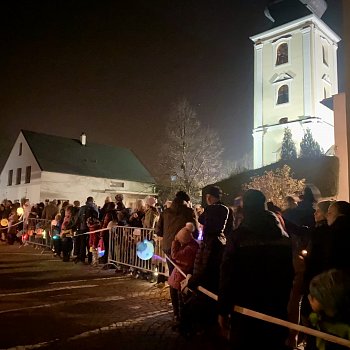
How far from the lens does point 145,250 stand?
9.59 m

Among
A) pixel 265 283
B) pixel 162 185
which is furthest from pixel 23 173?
pixel 265 283

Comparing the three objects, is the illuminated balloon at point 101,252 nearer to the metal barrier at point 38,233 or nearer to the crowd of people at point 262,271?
the metal barrier at point 38,233

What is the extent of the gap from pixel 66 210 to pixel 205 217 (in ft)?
30.1

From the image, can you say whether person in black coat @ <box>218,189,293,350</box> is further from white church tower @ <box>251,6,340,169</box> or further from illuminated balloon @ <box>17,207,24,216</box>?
white church tower @ <box>251,6,340,169</box>

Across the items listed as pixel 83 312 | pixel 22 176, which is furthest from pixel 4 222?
pixel 22 176

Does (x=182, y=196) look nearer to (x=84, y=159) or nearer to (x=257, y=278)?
(x=257, y=278)

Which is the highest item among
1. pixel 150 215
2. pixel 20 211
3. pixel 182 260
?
pixel 20 211

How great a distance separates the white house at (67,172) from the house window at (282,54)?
19.8 metres

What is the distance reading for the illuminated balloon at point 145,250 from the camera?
955 centimetres

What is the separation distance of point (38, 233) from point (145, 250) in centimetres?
786

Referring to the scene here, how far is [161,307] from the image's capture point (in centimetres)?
736

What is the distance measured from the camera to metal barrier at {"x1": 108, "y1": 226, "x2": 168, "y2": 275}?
950cm

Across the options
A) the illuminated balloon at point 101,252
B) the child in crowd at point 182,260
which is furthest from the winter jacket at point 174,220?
the illuminated balloon at point 101,252

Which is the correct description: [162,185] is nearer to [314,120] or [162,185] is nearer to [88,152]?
[88,152]
